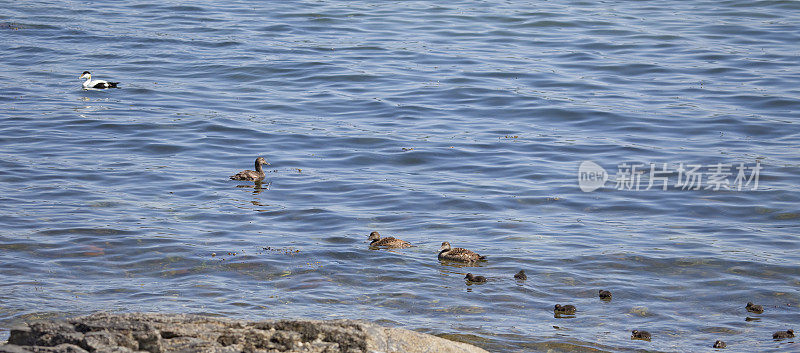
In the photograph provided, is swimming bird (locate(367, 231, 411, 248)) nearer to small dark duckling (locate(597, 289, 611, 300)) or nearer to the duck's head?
the duck's head

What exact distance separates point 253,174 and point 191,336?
356 inches

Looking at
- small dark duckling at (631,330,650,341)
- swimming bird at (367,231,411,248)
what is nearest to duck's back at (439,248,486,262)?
swimming bird at (367,231,411,248)

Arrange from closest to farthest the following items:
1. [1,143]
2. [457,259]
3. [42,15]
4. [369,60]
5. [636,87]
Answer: [457,259] < [1,143] < [636,87] < [369,60] < [42,15]

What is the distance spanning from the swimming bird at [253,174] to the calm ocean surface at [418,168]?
26 cm

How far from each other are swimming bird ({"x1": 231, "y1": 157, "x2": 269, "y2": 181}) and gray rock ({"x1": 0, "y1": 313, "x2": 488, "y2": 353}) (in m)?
8.43

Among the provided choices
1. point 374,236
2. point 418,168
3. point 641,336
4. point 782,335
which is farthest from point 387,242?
point 782,335

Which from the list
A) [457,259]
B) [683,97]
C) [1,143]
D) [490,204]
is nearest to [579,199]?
[490,204]

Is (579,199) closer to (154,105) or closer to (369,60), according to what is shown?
(154,105)

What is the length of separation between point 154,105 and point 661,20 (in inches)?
614

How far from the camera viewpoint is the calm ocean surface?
9977 millimetres

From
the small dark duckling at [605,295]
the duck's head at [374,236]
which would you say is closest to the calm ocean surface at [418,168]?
the small dark duckling at [605,295]

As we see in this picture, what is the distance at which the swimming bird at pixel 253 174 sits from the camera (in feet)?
48.6

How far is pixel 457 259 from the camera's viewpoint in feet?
36.3

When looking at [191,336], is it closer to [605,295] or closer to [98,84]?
[605,295]
